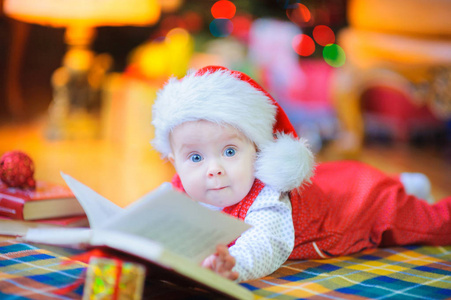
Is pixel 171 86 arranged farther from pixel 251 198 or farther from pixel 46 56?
pixel 46 56

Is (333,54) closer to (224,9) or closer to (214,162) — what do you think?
(224,9)

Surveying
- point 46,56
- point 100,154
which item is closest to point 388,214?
point 100,154

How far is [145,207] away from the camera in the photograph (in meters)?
0.59

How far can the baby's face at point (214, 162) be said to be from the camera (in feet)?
2.76

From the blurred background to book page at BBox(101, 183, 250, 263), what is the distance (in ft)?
1.63

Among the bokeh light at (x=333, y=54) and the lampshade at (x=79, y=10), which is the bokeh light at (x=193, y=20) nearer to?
the bokeh light at (x=333, y=54)

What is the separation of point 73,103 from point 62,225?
1800 mm

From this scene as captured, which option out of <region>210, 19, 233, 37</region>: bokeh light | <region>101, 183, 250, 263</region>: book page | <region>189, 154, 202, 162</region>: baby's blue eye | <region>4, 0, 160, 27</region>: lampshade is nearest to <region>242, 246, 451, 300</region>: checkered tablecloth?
<region>101, 183, 250, 263</region>: book page

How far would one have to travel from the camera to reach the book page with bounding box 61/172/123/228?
0.72 meters

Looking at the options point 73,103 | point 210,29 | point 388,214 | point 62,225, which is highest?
point 210,29

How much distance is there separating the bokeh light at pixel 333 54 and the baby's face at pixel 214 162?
3.25m

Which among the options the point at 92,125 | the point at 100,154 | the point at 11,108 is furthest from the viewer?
the point at 11,108

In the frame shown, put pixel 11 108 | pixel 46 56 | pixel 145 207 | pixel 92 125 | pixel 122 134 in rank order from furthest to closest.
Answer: pixel 46 56 < pixel 11 108 < pixel 92 125 < pixel 122 134 < pixel 145 207

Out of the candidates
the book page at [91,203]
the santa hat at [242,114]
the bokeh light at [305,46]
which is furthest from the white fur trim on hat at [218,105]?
the bokeh light at [305,46]
